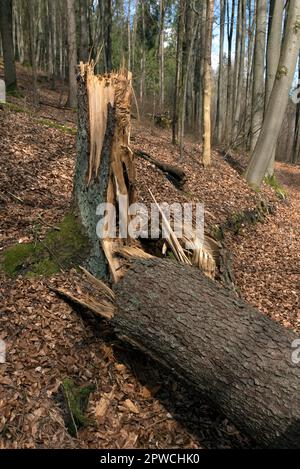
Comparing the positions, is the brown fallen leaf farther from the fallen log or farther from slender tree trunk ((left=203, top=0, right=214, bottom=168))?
slender tree trunk ((left=203, top=0, right=214, bottom=168))

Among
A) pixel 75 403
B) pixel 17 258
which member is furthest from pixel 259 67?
pixel 75 403

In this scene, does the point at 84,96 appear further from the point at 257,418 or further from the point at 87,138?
the point at 257,418

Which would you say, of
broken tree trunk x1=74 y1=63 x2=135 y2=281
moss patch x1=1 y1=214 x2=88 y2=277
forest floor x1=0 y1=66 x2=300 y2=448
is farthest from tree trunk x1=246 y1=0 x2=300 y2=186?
moss patch x1=1 y1=214 x2=88 y2=277

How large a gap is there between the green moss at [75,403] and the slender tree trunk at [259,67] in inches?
433

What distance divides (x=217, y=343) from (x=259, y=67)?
1197 centimetres

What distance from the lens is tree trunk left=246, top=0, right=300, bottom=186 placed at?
374 inches

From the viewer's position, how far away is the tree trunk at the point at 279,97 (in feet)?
31.2

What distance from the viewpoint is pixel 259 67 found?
13.1 m

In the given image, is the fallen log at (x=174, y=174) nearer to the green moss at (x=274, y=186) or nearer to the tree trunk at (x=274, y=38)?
the green moss at (x=274, y=186)

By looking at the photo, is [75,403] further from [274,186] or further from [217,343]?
[274,186]

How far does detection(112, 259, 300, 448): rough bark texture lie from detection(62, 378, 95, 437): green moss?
59cm

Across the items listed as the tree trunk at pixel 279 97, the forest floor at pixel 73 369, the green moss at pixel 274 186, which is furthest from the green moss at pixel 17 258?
the green moss at pixel 274 186

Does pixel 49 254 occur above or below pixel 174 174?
below
